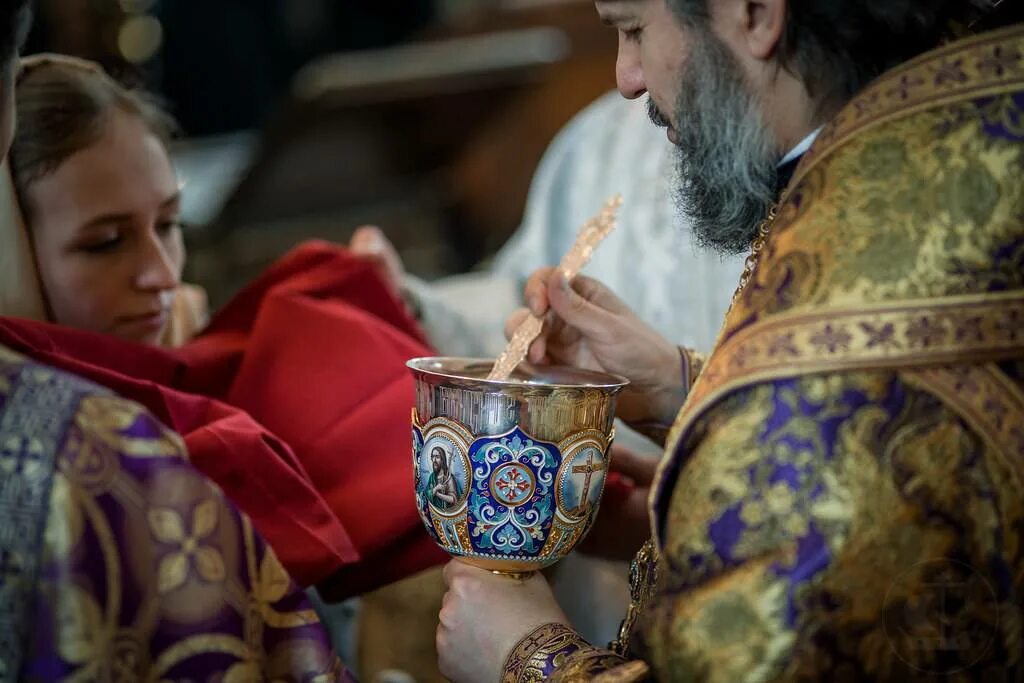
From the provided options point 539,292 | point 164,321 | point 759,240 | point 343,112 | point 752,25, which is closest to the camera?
point 752,25

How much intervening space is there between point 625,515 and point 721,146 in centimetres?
54

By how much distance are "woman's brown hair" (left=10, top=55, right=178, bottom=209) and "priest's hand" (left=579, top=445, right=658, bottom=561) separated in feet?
2.41

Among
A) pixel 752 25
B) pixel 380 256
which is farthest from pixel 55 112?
pixel 752 25

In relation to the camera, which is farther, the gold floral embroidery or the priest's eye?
the priest's eye

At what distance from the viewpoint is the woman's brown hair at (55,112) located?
1389 millimetres

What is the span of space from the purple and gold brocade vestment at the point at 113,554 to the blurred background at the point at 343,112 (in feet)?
8.88

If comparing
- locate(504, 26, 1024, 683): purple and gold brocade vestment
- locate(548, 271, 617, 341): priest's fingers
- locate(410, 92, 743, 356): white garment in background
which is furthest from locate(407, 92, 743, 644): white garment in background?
locate(504, 26, 1024, 683): purple and gold brocade vestment

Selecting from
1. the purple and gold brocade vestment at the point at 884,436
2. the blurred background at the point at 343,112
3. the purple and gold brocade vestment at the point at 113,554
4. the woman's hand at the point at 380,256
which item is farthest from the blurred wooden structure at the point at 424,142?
the purple and gold brocade vestment at the point at 884,436

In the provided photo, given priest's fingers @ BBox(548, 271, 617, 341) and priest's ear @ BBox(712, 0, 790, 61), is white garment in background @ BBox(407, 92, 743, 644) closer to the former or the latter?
priest's fingers @ BBox(548, 271, 617, 341)

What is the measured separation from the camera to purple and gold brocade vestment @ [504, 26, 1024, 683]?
2.69 feet

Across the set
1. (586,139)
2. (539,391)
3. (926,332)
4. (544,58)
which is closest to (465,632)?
(539,391)

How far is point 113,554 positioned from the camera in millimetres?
879

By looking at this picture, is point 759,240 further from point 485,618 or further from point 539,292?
point 485,618

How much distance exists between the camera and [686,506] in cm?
87
